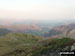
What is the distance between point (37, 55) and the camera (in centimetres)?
8462

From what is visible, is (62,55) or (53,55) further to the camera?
(53,55)

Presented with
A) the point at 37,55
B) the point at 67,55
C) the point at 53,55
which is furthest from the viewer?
the point at 37,55

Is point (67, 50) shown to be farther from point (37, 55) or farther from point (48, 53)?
point (37, 55)

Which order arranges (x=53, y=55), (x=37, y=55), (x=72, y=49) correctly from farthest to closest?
(x=37, y=55)
(x=53, y=55)
(x=72, y=49)

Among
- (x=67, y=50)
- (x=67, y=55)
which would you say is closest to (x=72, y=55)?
(x=67, y=55)

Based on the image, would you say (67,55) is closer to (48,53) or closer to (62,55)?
(62,55)

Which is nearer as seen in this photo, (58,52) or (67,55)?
(67,55)

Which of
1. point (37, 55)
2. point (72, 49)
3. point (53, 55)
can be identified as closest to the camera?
point (72, 49)

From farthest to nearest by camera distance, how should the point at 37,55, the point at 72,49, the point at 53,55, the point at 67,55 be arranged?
the point at 37,55
the point at 53,55
the point at 72,49
the point at 67,55

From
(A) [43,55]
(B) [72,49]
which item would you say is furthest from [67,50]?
(A) [43,55]

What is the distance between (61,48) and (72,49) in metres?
8.31

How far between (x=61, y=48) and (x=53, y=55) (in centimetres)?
527

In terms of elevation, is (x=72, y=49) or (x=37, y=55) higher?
(x=72, y=49)

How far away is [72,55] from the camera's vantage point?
67625mm
